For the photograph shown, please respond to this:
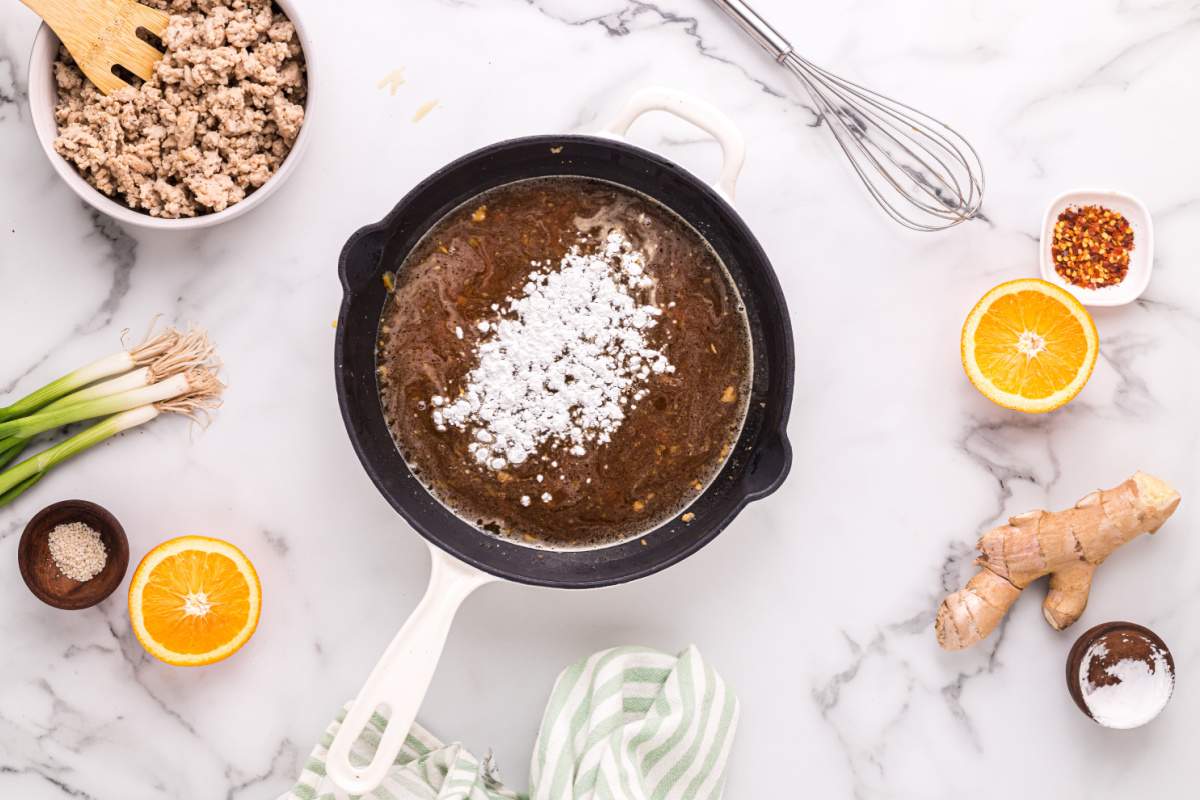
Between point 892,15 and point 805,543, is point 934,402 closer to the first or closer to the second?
point 805,543

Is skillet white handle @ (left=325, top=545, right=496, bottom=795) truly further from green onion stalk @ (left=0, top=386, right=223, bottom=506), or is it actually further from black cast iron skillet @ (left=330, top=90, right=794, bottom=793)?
green onion stalk @ (left=0, top=386, right=223, bottom=506)

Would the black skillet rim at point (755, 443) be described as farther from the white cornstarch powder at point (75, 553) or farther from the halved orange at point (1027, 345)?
the white cornstarch powder at point (75, 553)

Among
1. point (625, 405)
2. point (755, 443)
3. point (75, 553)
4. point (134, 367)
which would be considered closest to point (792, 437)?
point (755, 443)

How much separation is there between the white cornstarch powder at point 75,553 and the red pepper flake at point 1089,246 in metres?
2.25

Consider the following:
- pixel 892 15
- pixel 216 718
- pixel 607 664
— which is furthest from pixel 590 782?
pixel 892 15

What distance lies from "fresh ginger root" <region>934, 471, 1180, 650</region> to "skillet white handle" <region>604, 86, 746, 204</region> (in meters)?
1.00

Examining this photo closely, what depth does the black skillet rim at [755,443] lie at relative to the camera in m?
1.91

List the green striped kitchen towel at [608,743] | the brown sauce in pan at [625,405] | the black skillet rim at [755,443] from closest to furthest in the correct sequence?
the black skillet rim at [755,443], the brown sauce in pan at [625,405], the green striped kitchen towel at [608,743]

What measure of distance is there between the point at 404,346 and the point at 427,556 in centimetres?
50

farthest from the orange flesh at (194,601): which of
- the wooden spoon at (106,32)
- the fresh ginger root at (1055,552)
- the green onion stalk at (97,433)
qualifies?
the fresh ginger root at (1055,552)

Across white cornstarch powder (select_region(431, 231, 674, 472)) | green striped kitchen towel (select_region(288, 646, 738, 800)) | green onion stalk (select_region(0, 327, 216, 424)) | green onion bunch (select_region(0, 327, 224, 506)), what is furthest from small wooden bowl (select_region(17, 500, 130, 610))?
white cornstarch powder (select_region(431, 231, 674, 472))

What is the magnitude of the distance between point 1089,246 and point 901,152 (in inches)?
18.4

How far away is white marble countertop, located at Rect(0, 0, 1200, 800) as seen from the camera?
2.20m

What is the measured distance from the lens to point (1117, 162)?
224 centimetres
